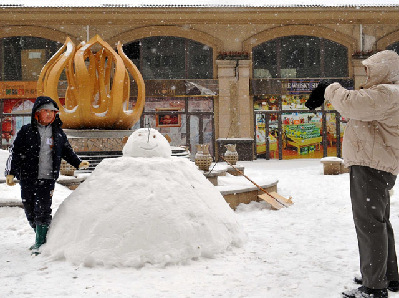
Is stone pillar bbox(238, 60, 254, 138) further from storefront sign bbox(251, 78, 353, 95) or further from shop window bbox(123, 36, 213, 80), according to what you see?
shop window bbox(123, 36, 213, 80)

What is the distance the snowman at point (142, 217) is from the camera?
3447 mm

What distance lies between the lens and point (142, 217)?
3.59m

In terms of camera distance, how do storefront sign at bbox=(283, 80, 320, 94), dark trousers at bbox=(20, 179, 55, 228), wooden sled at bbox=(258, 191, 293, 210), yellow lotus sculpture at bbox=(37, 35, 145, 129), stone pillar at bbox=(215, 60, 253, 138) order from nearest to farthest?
dark trousers at bbox=(20, 179, 55, 228)
wooden sled at bbox=(258, 191, 293, 210)
yellow lotus sculpture at bbox=(37, 35, 145, 129)
stone pillar at bbox=(215, 60, 253, 138)
storefront sign at bbox=(283, 80, 320, 94)

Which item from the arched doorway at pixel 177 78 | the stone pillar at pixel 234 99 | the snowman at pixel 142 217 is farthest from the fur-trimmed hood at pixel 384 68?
the arched doorway at pixel 177 78

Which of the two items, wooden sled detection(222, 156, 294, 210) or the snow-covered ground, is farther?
wooden sled detection(222, 156, 294, 210)

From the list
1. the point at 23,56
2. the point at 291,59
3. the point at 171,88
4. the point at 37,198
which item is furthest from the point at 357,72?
the point at 37,198

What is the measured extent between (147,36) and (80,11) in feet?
9.84

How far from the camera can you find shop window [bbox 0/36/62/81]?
17969mm

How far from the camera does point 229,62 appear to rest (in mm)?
18094

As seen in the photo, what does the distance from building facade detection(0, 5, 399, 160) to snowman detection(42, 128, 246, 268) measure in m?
13.9

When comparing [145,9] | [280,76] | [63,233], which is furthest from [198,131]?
[63,233]

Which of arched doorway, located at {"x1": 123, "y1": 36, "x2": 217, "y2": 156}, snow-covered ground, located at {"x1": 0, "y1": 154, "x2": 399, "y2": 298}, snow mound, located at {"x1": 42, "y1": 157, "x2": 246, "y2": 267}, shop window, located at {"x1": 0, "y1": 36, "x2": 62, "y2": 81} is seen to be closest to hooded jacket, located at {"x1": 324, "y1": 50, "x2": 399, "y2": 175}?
snow-covered ground, located at {"x1": 0, "y1": 154, "x2": 399, "y2": 298}

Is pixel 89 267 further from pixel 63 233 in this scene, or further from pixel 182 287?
pixel 182 287

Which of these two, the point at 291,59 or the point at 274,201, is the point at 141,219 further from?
the point at 291,59
